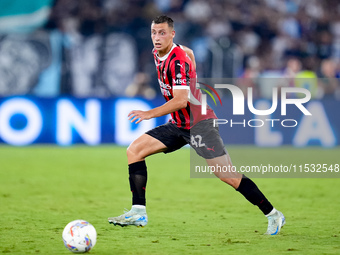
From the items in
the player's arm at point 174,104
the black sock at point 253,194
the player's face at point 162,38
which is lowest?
the black sock at point 253,194

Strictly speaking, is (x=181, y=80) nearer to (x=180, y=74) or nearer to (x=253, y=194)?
(x=180, y=74)

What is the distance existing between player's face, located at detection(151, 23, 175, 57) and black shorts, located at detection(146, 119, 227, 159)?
772mm

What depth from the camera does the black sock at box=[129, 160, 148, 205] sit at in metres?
6.26

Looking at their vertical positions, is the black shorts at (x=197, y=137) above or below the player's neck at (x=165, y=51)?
below

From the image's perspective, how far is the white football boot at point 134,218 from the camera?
605 centimetres

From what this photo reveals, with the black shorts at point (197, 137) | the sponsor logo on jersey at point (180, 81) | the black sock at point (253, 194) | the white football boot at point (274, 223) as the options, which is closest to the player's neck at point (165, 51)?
the sponsor logo on jersey at point (180, 81)

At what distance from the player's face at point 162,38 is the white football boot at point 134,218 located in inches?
59.4

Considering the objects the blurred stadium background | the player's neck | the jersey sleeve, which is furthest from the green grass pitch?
the player's neck

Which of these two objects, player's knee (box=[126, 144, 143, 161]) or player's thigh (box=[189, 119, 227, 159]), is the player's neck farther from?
player's knee (box=[126, 144, 143, 161])

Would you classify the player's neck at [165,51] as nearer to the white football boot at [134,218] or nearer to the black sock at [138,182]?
the black sock at [138,182]

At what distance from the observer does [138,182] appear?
20.6ft

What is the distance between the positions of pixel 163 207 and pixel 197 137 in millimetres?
2004

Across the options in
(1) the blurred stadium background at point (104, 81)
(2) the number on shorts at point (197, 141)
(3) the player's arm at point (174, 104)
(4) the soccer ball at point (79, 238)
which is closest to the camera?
(4) the soccer ball at point (79, 238)

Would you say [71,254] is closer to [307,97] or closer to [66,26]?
[307,97]
